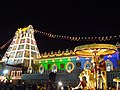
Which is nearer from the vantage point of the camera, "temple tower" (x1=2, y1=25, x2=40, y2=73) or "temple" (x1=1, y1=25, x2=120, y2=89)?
"temple" (x1=1, y1=25, x2=120, y2=89)

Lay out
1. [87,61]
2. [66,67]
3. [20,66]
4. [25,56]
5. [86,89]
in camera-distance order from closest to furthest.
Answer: [86,89], [87,61], [66,67], [20,66], [25,56]

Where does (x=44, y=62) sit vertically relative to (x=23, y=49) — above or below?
Result: below

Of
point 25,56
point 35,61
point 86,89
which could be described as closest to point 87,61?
point 35,61

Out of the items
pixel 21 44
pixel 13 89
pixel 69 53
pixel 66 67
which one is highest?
pixel 21 44

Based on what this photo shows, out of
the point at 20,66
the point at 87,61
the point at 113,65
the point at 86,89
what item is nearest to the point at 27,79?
the point at 20,66

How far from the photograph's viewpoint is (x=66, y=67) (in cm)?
2877

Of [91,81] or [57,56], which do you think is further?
[57,56]

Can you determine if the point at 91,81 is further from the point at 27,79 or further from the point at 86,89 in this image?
the point at 27,79

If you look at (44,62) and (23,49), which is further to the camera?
(23,49)

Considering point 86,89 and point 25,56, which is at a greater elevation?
point 25,56

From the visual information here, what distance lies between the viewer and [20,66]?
3250 cm

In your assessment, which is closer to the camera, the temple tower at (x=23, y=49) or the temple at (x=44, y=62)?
the temple at (x=44, y=62)

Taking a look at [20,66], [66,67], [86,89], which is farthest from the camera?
[20,66]

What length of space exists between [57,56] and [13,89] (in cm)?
1599
